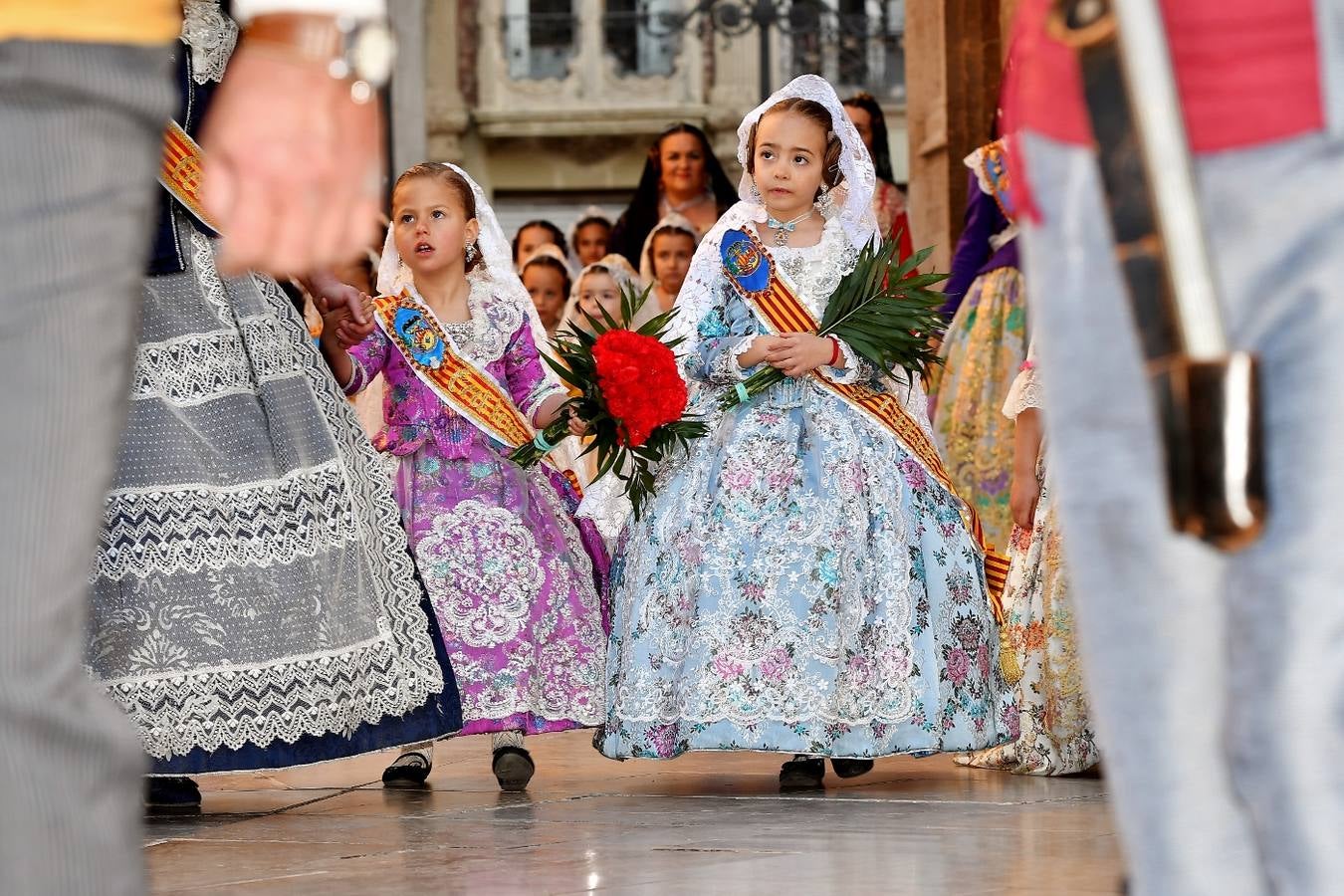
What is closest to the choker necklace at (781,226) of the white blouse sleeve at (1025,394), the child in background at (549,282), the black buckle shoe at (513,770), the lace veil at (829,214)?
the lace veil at (829,214)

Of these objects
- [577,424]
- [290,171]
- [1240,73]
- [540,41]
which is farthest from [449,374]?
[540,41]

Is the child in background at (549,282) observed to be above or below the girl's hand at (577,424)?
above

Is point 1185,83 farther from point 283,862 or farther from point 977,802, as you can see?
point 977,802

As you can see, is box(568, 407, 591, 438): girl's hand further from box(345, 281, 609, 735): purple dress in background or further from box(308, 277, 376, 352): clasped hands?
box(308, 277, 376, 352): clasped hands

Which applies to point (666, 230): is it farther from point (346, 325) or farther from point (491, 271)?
point (346, 325)

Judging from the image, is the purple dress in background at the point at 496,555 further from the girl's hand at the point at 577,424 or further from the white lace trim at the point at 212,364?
the white lace trim at the point at 212,364

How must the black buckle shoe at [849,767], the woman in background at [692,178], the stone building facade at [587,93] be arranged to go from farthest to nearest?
the stone building facade at [587,93]
the woman in background at [692,178]
the black buckle shoe at [849,767]

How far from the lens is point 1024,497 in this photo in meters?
6.31

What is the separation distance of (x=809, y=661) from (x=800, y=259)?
3.90 feet

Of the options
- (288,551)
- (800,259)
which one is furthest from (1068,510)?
(800,259)

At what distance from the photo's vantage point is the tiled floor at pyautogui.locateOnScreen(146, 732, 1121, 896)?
379cm

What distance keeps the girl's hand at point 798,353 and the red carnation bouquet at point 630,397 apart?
26 cm

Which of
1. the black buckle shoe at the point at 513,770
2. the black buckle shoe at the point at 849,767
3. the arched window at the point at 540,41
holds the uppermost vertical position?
the arched window at the point at 540,41

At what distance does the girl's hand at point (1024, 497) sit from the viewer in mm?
6273
